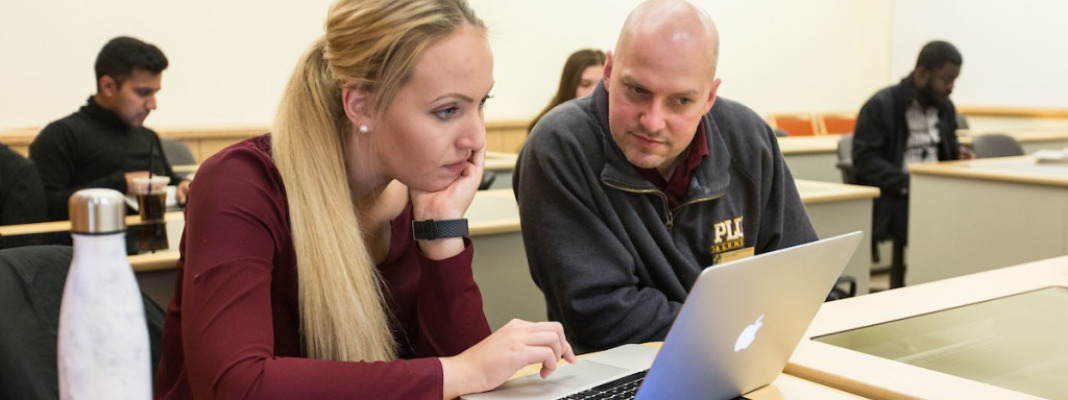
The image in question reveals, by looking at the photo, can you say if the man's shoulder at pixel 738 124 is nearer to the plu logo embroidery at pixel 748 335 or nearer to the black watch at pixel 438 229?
the black watch at pixel 438 229

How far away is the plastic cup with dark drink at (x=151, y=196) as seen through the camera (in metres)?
2.36

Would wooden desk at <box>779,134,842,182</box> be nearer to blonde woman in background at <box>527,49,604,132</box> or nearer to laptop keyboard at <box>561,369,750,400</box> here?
blonde woman in background at <box>527,49,604,132</box>

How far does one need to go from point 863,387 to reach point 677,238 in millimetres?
608

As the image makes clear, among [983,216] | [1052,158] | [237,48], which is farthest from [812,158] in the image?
[237,48]

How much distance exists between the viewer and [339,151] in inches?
52.1

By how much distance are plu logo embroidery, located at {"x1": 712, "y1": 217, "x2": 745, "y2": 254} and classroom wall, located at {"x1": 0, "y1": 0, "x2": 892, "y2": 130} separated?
7.61ft

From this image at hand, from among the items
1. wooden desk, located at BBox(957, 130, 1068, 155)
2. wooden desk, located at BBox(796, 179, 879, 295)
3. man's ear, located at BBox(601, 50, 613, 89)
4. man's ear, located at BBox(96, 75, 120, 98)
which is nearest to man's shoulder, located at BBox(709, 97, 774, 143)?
man's ear, located at BBox(601, 50, 613, 89)

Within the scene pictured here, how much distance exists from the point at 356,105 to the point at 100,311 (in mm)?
647

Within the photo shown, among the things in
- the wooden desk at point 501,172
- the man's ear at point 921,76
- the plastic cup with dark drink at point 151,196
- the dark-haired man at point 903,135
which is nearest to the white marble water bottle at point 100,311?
the plastic cup with dark drink at point 151,196

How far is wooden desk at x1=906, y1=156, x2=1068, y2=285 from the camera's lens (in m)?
3.44

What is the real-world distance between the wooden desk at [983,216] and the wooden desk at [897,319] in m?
1.50

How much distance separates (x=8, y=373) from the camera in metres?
1.26

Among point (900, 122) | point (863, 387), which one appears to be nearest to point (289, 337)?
point (863, 387)

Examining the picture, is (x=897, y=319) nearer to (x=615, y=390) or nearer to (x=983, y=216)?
(x=615, y=390)
